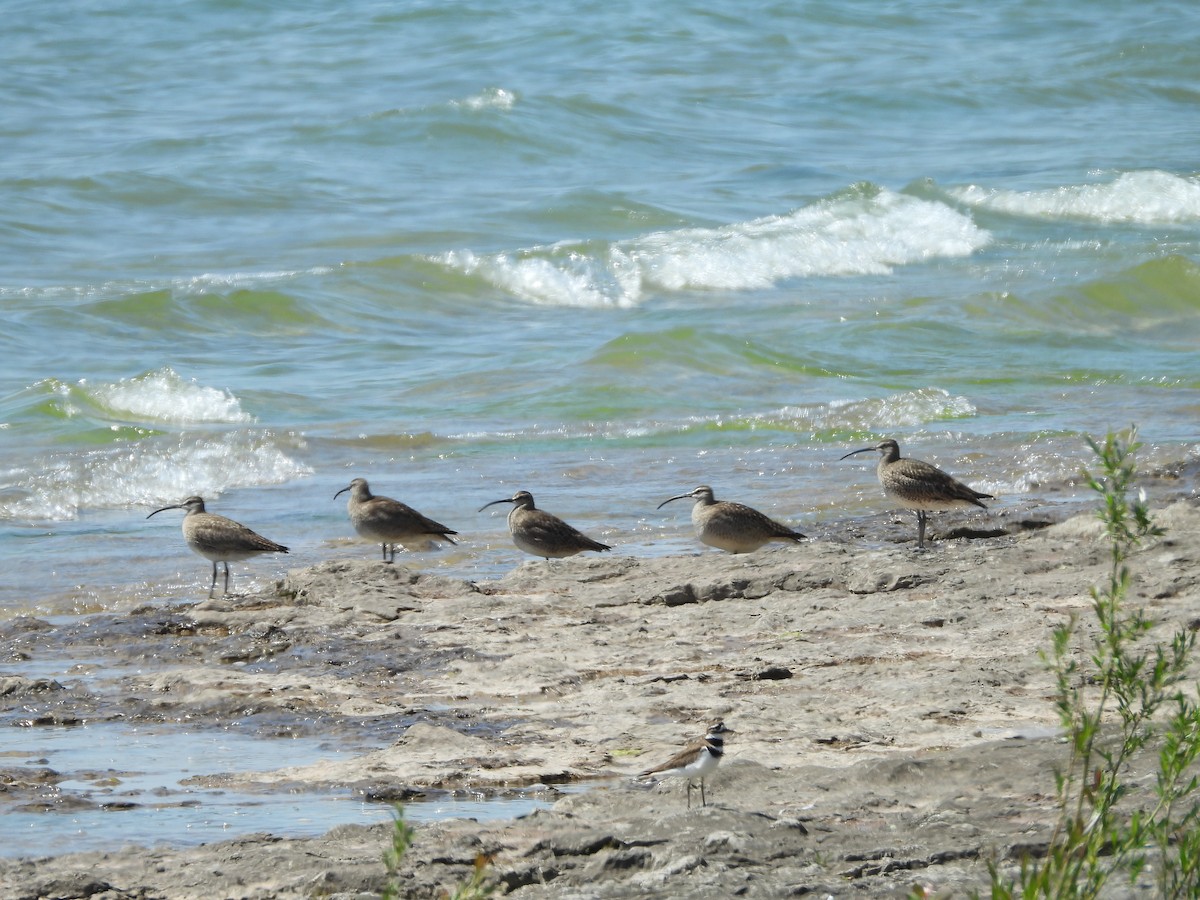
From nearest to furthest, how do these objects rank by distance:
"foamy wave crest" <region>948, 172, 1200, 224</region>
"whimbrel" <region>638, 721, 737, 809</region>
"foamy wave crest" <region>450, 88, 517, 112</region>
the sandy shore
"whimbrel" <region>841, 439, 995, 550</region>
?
the sandy shore < "whimbrel" <region>638, 721, 737, 809</region> < "whimbrel" <region>841, 439, 995, 550</region> < "foamy wave crest" <region>948, 172, 1200, 224</region> < "foamy wave crest" <region>450, 88, 517, 112</region>

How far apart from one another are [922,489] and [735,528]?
45.9 inches

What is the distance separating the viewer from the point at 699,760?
5418mm

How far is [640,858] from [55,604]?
20.2 ft

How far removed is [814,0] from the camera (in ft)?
124

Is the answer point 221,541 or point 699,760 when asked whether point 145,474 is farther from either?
point 699,760

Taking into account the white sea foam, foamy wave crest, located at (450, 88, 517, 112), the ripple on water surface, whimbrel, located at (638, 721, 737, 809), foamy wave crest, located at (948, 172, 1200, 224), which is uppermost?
foamy wave crest, located at (450, 88, 517, 112)

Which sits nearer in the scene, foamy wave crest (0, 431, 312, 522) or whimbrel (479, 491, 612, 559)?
whimbrel (479, 491, 612, 559)

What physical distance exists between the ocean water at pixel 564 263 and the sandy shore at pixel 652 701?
1963 mm

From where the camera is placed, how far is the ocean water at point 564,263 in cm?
1340

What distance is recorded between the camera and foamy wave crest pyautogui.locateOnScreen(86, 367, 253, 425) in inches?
632

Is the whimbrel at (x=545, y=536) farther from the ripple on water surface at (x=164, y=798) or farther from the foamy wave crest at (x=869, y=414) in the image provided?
the foamy wave crest at (x=869, y=414)

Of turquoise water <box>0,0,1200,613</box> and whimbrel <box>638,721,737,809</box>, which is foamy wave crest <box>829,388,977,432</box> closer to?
turquoise water <box>0,0,1200,613</box>

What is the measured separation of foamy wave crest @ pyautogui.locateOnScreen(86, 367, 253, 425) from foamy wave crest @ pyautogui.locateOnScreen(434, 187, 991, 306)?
616 centimetres

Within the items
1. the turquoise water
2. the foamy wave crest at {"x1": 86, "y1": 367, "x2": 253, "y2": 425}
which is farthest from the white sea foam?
the foamy wave crest at {"x1": 86, "y1": 367, "x2": 253, "y2": 425}
